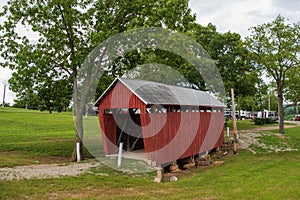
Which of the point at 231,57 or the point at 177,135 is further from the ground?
Result: the point at 231,57

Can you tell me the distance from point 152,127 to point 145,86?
231 cm

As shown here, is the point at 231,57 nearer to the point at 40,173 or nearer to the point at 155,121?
the point at 155,121

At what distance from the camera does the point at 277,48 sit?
2775 cm

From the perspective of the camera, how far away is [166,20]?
16.9 meters

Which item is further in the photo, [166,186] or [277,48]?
[277,48]

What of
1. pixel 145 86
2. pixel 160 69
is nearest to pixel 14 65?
pixel 145 86

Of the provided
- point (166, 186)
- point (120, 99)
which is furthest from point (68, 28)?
point (166, 186)

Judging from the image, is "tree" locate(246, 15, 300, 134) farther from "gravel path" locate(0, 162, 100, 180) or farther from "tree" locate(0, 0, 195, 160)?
"gravel path" locate(0, 162, 100, 180)

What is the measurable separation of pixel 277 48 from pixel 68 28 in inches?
794

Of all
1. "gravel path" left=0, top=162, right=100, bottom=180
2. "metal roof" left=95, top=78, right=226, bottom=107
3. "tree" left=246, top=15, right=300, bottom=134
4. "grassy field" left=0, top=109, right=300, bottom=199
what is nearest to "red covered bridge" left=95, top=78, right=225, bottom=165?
"metal roof" left=95, top=78, right=226, bottom=107

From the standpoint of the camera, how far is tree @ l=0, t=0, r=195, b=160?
49.6 feet

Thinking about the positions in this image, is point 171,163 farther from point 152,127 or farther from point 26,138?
point 26,138

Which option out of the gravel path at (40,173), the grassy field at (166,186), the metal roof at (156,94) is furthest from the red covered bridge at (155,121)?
the gravel path at (40,173)

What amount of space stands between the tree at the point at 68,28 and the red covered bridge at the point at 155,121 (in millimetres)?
2517
